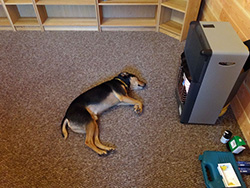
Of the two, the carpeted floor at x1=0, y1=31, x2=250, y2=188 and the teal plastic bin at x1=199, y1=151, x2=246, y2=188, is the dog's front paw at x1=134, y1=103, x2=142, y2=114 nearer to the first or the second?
the carpeted floor at x1=0, y1=31, x2=250, y2=188

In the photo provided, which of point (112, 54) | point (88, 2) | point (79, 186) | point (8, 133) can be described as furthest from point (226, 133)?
point (88, 2)

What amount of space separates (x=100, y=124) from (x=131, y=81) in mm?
471

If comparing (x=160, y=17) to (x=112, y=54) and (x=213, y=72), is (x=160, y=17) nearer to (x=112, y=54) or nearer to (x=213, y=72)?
(x=112, y=54)

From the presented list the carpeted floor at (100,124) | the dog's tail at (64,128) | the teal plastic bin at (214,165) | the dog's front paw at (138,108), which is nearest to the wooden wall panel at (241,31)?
the carpeted floor at (100,124)

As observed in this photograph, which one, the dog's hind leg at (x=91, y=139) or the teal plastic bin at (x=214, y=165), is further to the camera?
the dog's hind leg at (x=91, y=139)

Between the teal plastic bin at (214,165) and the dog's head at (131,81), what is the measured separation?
0.77 meters

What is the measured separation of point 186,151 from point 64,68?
1.44 m

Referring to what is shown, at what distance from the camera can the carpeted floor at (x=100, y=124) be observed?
1.28 metres

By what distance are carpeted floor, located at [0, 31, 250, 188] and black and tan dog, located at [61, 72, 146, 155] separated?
0.07 m

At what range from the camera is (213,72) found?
3.85 ft

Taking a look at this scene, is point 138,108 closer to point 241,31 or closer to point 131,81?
point 131,81

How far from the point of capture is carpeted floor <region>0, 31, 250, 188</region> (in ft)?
4.19

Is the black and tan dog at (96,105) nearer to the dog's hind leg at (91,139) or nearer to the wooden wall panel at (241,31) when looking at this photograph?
A: the dog's hind leg at (91,139)

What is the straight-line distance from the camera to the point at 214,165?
1220 mm
